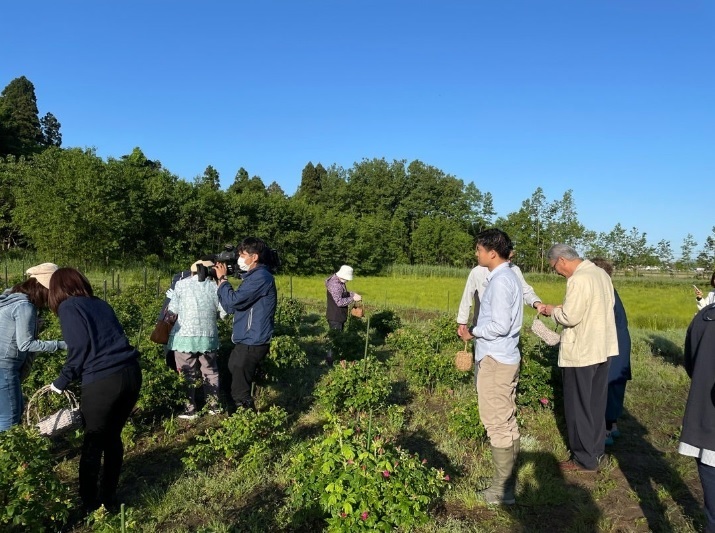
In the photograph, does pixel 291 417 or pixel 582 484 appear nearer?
pixel 582 484

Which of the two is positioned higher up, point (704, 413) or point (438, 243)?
point (438, 243)

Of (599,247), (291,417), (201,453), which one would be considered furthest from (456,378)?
(599,247)

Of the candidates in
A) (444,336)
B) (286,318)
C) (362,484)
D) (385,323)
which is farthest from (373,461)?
(385,323)

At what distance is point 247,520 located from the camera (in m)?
3.33

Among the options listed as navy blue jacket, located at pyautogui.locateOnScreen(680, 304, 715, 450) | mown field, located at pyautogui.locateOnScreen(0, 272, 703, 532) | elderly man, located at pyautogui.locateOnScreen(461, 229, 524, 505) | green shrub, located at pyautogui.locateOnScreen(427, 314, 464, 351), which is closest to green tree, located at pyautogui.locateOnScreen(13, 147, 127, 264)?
mown field, located at pyautogui.locateOnScreen(0, 272, 703, 532)

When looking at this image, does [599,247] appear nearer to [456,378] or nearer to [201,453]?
[456,378]

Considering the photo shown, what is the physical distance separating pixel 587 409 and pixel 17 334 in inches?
181

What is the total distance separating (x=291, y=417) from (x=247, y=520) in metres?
2.17

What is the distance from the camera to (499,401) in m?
3.54

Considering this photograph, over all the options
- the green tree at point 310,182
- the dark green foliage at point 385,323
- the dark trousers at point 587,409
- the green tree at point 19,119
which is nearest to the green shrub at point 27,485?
the dark trousers at point 587,409

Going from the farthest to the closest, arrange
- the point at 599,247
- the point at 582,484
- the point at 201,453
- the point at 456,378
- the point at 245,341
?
the point at 599,247, the point at 456,378, the point at 245,341, the point at 582,484, the point at 201,453

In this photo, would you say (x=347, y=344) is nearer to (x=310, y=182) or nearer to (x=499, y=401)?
(x=499, y=401)

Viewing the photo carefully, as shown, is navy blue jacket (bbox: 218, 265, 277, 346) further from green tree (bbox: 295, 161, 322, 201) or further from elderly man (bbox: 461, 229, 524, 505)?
green tree (bbox: 295, 161, 322, 201)

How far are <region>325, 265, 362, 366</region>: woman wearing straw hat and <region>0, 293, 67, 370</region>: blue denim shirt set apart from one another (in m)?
4.31
